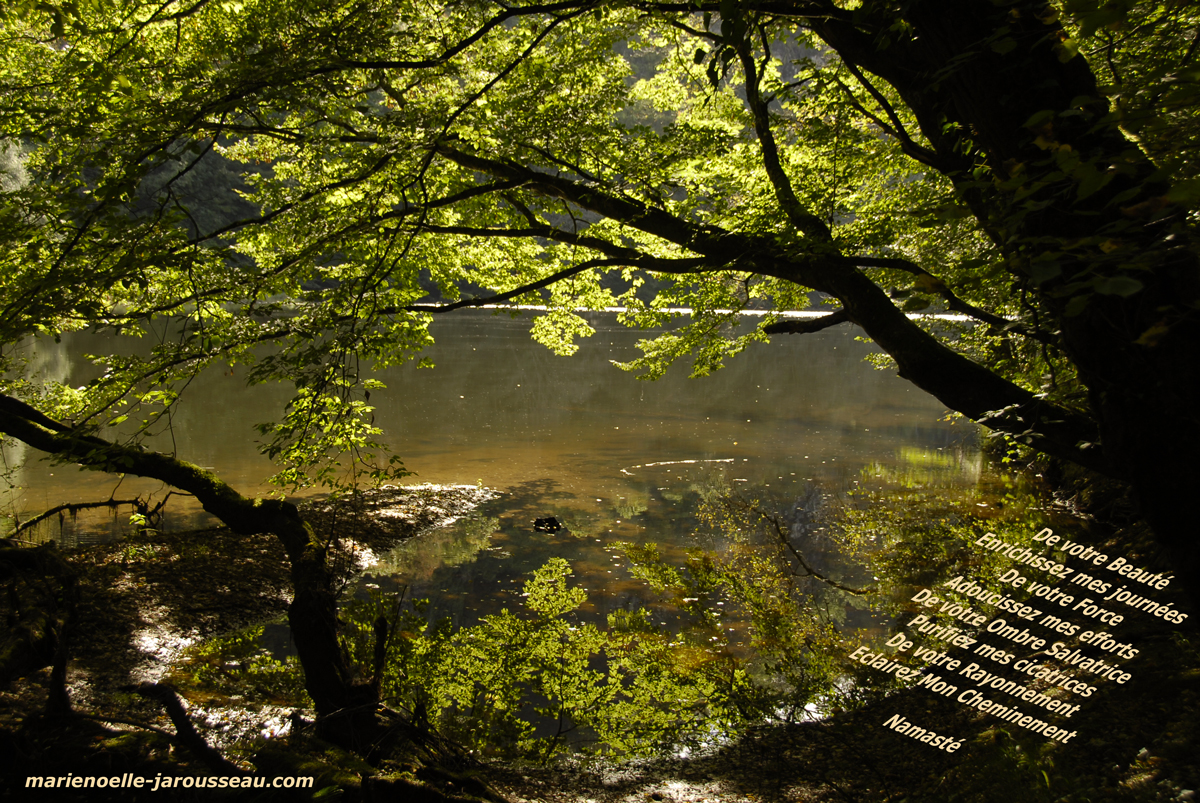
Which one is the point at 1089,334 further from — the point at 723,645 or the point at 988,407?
the point at 723,645

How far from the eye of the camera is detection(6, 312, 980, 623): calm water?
35.6ft

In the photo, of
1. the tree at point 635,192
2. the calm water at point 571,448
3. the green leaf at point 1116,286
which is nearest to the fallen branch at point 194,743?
the tree at point 635,192

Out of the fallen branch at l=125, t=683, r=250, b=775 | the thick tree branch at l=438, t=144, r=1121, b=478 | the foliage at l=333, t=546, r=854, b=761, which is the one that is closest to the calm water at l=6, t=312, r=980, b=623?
the foliage at l=333, t=546, r=854, b=761

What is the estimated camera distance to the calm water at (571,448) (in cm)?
1084

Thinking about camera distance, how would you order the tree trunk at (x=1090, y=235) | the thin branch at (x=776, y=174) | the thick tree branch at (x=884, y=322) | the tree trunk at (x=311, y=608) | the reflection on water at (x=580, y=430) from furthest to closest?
the reflection on water at (x=580, y=430)
the thin branch at (x=776, y=174)
the tree trunk at (x=311, y=608)
the thick tree branch at (x=884, y=322)
the tree trunk at (x=1090, y=235)

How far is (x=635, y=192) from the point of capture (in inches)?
302

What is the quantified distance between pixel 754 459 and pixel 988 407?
→ 1330 centimetres

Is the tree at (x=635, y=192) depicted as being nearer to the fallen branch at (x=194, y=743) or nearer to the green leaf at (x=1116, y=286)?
the green leaf at (x=1116, y=286)

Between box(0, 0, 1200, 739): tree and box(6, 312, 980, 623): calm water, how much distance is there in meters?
3.27

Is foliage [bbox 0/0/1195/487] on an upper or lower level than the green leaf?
upper

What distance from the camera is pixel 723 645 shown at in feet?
24.9

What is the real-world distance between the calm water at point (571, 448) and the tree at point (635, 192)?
129 inches

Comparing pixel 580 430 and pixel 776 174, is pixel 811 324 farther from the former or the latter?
pixel 580 430

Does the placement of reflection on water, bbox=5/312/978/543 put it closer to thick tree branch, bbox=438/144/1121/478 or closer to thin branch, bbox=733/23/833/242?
thick tree branch, bbox=438/144/1121/478
